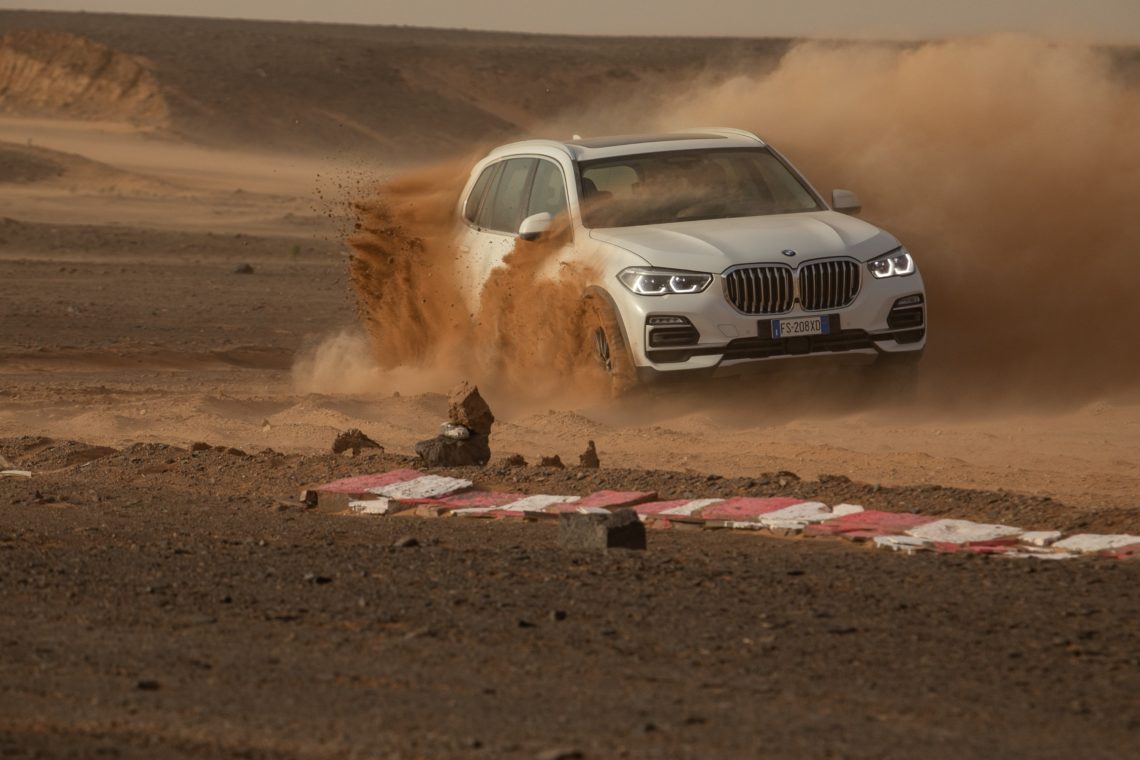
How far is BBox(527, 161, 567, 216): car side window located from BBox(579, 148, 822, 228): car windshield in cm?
18

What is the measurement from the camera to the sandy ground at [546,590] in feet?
16.1

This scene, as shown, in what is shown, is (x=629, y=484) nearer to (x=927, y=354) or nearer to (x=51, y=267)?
(x=927, y=354)

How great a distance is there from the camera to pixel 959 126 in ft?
52.0

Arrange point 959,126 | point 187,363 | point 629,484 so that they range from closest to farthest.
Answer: point 629,484
point 959,126
point 187,363

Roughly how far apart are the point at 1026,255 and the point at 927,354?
57.0 inches

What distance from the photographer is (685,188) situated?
1258 centimetres

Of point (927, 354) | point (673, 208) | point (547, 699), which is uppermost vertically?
point (673, 208)

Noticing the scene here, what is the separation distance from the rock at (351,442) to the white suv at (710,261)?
1.74 meters

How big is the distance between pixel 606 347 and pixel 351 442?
1.88 metres

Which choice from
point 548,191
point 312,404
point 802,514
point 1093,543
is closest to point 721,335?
point 548,191

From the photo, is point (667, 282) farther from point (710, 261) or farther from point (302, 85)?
point (302, 85)

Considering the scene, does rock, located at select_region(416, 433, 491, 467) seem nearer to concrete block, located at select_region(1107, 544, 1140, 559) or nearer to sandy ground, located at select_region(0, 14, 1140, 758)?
sandy ground, located at select_region(0, 14, 1140, 758)

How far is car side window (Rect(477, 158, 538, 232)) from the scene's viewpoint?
13.0 metres

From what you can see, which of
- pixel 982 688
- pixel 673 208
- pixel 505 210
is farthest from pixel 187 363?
pixel 982 688
